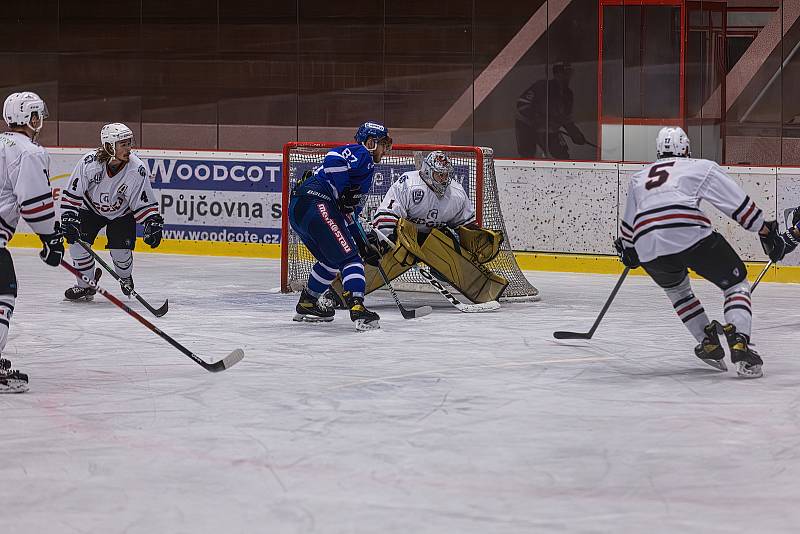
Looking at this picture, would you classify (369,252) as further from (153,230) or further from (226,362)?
(226,362)

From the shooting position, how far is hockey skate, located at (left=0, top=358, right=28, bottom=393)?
14.9 ft

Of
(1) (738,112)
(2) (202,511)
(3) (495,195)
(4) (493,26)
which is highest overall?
(4) (493,26)

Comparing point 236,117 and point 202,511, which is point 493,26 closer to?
point 236,117

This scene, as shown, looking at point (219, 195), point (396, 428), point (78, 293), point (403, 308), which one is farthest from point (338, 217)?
point (219, 195)

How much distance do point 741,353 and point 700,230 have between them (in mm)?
479

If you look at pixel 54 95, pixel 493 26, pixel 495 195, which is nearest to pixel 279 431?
pixel 495 195

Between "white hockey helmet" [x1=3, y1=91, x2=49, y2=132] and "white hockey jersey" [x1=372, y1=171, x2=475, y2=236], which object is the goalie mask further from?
"white hockey helmet" [x1=3, y1=91, x2=49, y2=132]

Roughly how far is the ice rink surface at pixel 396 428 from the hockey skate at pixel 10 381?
5 cm

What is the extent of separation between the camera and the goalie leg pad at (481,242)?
7.22 m

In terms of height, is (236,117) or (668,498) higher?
(236,117)

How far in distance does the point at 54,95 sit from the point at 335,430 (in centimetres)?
800

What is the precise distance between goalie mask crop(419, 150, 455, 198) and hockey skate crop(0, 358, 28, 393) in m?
3.07

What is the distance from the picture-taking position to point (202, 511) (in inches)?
121

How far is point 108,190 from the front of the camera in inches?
281
